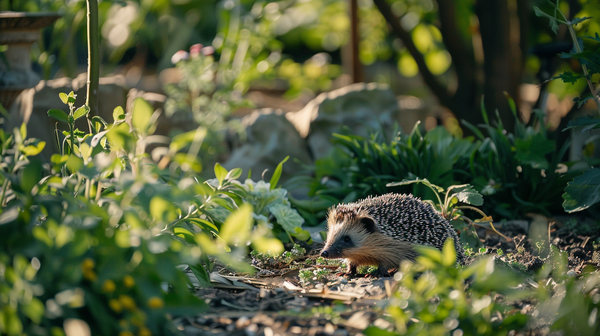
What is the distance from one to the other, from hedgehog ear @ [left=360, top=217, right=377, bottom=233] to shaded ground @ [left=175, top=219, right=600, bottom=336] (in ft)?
0.92

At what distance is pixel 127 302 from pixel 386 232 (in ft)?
5.53

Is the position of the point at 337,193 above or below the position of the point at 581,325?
below

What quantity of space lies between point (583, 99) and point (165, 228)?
2.42m

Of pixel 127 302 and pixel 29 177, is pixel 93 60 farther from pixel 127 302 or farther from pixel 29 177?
pixel 127 302

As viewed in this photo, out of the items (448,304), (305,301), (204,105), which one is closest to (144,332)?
(305,301)

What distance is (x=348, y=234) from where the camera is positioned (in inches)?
119

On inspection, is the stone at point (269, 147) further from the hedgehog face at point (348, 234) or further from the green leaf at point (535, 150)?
the hedgehog face at point (348, 234)

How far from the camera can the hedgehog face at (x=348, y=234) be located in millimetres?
2984

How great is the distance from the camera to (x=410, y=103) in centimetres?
798

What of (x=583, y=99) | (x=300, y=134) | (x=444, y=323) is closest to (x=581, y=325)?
(x=444, y=323)

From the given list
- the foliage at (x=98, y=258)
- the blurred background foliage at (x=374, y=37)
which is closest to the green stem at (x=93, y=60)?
the foliage at (x=98, y=258)

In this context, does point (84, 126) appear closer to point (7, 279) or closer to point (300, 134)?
point (7, 279)

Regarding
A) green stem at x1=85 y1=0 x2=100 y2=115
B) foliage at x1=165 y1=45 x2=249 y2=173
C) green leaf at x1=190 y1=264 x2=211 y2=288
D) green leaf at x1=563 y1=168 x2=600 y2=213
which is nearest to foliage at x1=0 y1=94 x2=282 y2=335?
green leaf at x1=190 y1=264 x2=211 y2=288

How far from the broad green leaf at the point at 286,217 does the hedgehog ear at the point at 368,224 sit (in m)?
0.58
